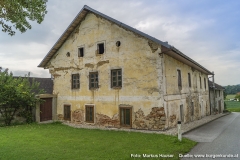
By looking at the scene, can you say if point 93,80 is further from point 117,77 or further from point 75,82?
point 117,77

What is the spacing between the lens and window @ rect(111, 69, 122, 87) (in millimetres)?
12555

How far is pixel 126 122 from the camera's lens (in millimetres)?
12008

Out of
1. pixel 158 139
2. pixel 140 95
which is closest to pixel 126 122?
pixel 140 95

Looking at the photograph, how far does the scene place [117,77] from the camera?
1270 cm

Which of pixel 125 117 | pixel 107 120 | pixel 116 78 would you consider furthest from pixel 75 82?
pixel 125 117

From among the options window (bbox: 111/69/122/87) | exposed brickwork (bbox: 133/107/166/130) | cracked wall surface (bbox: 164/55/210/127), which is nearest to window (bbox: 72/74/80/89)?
window (bbox: 111/69/122/87)

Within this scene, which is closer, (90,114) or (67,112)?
(90,114)

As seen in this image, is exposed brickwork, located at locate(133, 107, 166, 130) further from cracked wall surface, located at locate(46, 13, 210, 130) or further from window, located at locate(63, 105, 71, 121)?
window, located at locate(63, 105, 71, 121)

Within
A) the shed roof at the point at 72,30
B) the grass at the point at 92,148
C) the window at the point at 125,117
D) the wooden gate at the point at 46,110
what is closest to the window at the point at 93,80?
the window at the point at 125,117

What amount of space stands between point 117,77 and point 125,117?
9.24ft

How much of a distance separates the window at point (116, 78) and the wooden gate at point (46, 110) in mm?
7083

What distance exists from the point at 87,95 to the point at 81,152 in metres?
7.87

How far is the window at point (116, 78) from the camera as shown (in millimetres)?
12555

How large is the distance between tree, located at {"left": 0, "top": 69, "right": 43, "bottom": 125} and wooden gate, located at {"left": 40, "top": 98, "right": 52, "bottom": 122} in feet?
2.86
